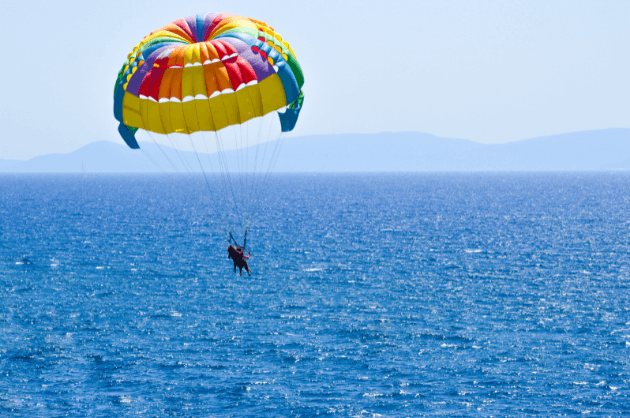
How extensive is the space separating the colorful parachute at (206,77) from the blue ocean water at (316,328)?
16.6 metres

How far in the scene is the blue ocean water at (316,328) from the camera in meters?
38.9

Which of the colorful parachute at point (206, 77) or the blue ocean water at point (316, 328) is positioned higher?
the colorful parachute at point (206, 77)

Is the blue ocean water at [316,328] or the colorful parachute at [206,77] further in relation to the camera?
the blue ocean water at [316,328]

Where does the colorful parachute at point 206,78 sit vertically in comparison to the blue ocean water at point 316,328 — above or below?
above

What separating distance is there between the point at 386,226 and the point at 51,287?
63.2 meters

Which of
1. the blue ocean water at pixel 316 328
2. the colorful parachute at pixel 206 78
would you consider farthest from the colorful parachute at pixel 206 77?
the blue ocean water at pixel 316 328

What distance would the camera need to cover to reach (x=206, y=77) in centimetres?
3047

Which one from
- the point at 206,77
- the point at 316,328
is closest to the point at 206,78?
the point at 206,77

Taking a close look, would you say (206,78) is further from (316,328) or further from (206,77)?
(316,328)

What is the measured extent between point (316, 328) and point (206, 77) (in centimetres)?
2553

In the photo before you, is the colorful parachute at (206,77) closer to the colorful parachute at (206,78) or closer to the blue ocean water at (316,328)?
the colorful parachute at (206,78)

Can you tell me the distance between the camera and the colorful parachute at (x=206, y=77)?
30.3m

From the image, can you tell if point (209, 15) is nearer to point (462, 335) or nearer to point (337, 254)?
point (462, 335)

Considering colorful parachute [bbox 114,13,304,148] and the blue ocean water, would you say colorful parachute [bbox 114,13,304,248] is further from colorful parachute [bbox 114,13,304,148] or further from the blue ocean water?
the blue ocean water
